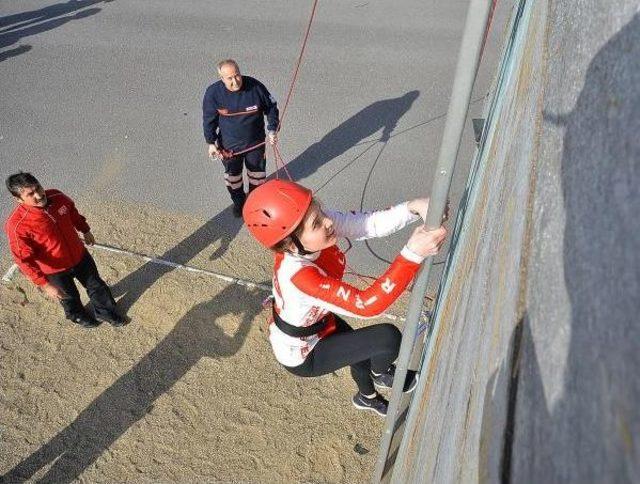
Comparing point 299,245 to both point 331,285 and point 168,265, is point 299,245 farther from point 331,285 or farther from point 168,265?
point 168,265

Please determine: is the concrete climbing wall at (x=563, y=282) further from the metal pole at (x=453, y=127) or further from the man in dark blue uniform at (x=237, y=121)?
the man in dark blue uniform at (x=237, y=121)

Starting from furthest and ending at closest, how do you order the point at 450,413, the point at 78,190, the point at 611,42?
the point at 78,190
the point at 450,413
the point at 611,42

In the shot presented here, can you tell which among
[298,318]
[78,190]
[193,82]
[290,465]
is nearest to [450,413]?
[298,318]

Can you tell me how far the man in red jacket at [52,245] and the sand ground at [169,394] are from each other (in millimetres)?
510

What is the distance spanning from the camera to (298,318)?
141 inches

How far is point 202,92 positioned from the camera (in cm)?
916

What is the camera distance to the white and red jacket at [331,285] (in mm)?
2879

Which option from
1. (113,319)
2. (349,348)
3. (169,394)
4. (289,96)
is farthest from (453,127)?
(289,96)

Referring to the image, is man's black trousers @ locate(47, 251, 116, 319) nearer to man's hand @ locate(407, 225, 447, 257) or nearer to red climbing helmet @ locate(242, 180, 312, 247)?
red climbing helmet @ locate(242, 180, 312, 247)

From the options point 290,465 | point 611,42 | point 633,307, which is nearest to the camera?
point 633,307

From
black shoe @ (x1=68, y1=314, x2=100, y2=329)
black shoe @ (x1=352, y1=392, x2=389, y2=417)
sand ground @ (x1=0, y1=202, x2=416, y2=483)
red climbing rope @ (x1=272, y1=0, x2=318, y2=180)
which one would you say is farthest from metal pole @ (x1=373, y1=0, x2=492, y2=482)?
red climbing rope @ (x1=272, y1=0, x2=318, y2=180)

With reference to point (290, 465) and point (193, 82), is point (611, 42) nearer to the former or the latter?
point (290, 465)

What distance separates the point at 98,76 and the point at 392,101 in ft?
15.6

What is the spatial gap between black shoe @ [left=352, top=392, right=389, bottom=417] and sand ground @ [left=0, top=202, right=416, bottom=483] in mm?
247
